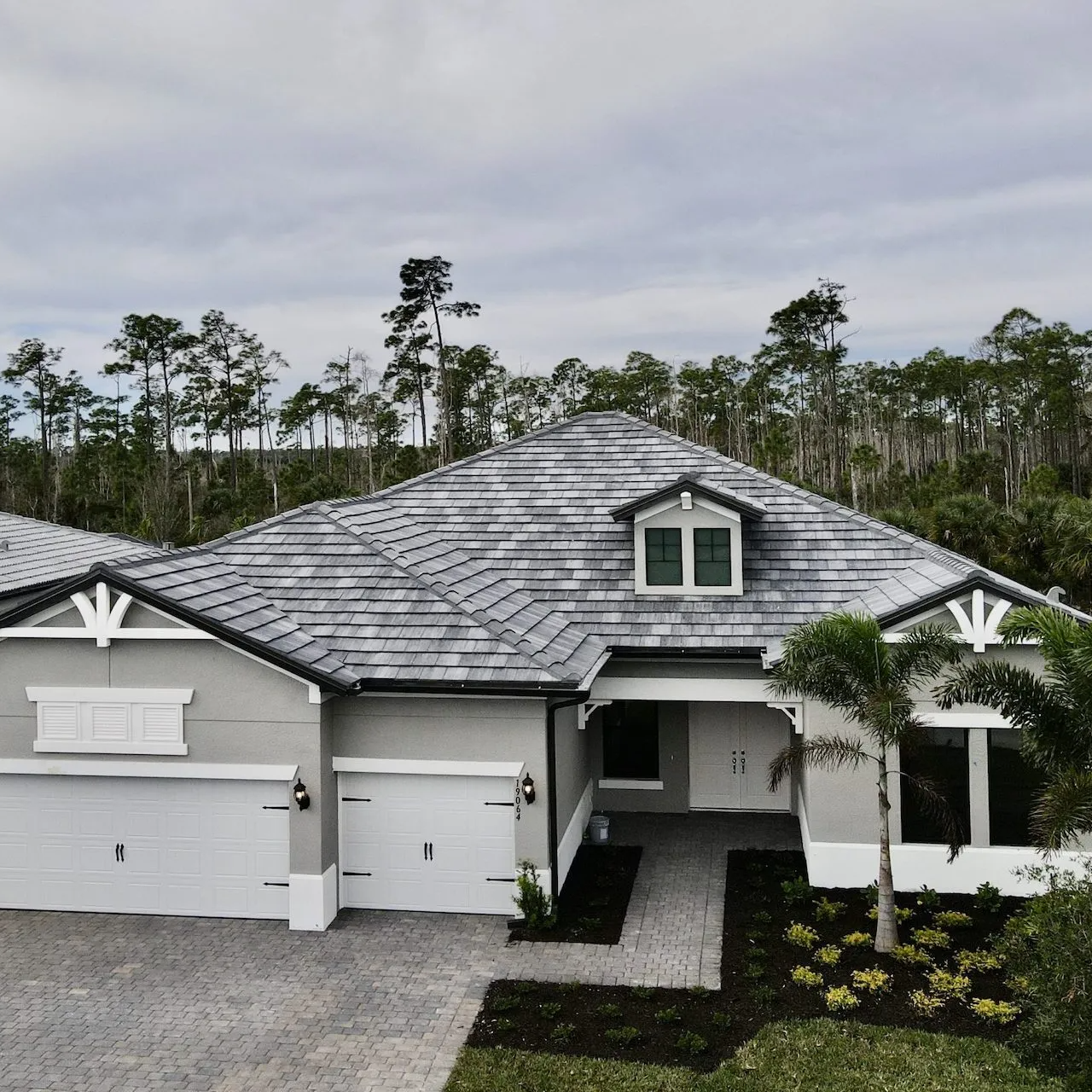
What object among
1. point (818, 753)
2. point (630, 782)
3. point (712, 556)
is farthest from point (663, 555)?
point (818, 753)

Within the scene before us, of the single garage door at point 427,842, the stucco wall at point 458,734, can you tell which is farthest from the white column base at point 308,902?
the stucco wall at point 458,734

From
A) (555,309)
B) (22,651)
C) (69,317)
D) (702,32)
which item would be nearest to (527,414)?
(555,309)

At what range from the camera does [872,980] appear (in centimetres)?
940

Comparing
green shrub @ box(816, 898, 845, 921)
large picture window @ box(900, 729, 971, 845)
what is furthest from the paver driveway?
large picture window @ box(900, 729, 971, 845)

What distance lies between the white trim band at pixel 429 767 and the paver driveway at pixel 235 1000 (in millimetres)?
1850

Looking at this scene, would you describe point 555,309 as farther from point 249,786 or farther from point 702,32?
point 249,786

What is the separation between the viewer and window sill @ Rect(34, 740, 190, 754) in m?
11.3

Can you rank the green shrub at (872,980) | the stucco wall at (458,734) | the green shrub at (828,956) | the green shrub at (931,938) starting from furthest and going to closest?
the stucco wall at (458,734) → the green shrub at (931,938) → the green shrub at (828,956) → the green shrub at (872,980)

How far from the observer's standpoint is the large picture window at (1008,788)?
38.0ft

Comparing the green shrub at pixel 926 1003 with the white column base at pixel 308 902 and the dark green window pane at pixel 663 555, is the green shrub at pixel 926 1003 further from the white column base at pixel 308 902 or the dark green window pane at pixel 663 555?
the dark green window pane at pixel 663 555

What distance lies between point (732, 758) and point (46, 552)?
14539 mm

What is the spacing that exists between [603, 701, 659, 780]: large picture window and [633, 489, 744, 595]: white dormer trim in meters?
2.12

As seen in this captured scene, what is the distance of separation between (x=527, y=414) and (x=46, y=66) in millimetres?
55837

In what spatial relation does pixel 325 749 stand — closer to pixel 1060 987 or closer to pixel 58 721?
pixel 58 721
